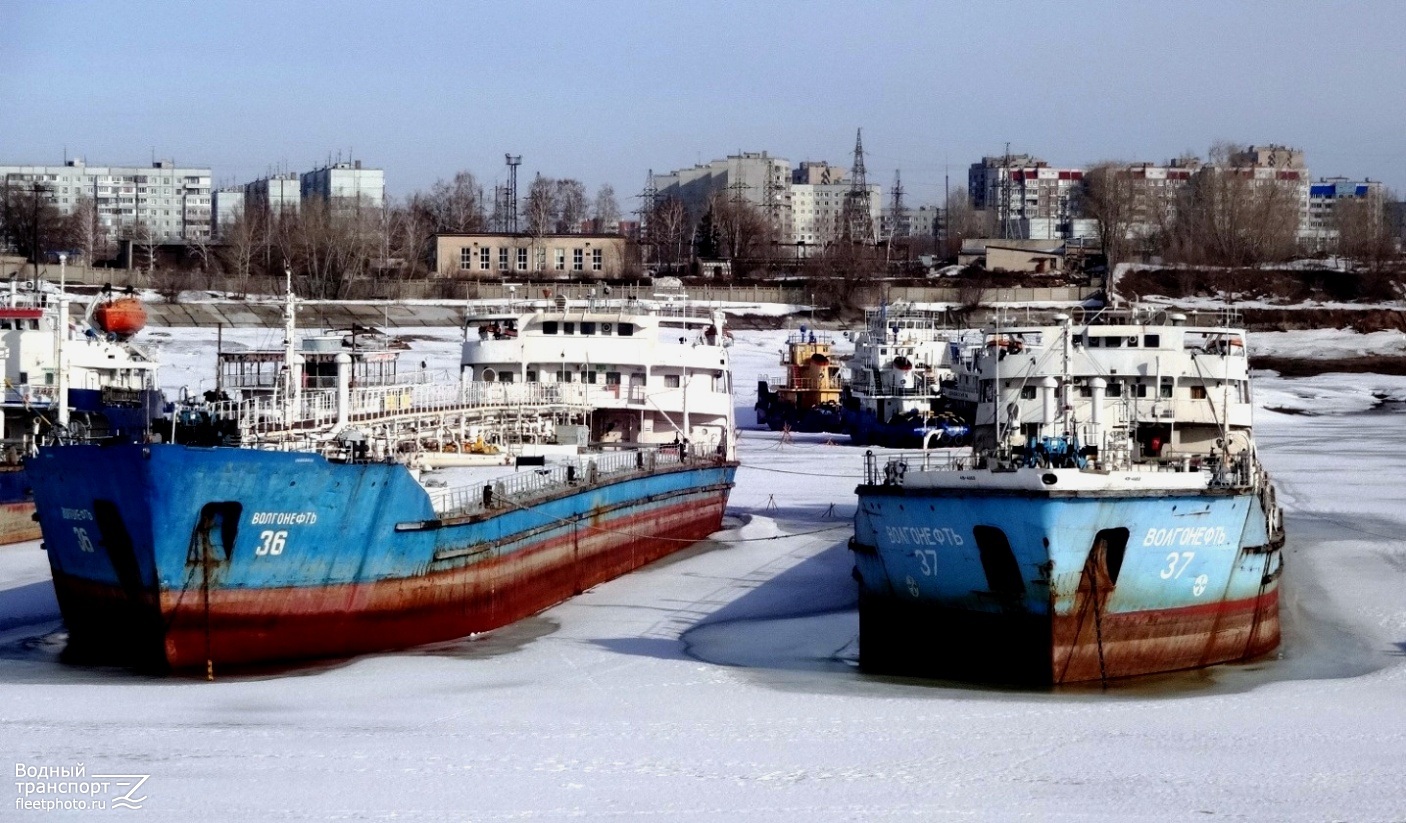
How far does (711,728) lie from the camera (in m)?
19.1

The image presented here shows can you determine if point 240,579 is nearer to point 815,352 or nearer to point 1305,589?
point 1305,589

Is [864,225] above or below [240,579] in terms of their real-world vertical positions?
above

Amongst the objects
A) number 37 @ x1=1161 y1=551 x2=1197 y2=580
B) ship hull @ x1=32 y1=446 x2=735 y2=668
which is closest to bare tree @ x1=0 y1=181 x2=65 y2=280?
ship hull @ x1=32 y1=446 x2=735 y2=668

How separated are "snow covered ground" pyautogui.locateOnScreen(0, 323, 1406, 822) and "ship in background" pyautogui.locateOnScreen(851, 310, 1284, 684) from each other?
28.5 inches

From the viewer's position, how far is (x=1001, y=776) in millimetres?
16984

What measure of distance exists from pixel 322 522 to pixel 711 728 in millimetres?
7985

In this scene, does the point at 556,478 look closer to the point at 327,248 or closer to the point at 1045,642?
the point at 1045,642

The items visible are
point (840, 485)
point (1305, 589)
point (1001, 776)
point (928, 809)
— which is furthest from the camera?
point (840, 485)

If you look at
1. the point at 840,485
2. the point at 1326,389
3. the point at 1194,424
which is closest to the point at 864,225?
the point at 1326,389

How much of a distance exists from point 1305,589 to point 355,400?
56.4 feet

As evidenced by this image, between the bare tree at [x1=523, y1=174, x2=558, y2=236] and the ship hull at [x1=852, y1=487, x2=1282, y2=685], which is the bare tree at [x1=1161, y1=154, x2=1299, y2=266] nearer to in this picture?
the bare tree at [x1=523, y1=174, x2=558, y2=236]

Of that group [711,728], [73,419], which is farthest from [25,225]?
[711,728]

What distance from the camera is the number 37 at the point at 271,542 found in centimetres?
2420

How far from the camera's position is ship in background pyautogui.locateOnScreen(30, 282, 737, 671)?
935 inches
